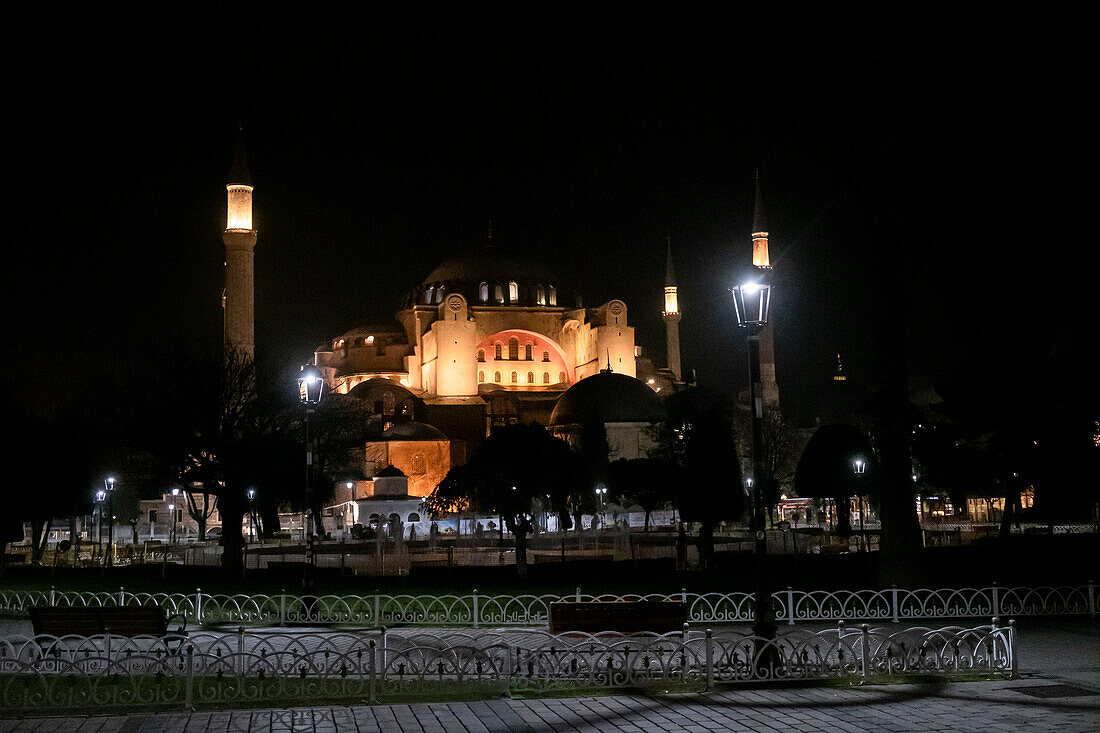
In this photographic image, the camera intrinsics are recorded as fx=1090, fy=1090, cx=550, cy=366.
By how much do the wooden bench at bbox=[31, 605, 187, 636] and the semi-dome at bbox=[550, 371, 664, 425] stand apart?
49.6 meters

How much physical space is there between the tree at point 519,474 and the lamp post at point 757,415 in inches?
506

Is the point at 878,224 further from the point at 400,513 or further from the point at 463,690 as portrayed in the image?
the point at 400,513

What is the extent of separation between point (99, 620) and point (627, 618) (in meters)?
4.81

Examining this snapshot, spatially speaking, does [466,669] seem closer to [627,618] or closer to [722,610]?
[627,618]

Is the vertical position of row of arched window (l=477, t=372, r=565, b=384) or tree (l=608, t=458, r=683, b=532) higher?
row of arched window (l=477, t=372, r=565, b=384)

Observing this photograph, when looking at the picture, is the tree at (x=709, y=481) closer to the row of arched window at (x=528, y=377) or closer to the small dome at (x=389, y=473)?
the small dome at (x=389, y=473)

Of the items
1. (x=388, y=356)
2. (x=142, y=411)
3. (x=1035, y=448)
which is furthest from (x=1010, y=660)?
(x=388, y=356)

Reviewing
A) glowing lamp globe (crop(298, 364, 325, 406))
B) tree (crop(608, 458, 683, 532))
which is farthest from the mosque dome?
glowing lamp globe (crop(298, 364, 325, 406))

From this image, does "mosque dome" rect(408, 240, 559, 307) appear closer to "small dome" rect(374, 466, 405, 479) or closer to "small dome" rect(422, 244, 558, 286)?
"small dome" rect(422, 244, 558, 286)

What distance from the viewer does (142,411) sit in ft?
83.8

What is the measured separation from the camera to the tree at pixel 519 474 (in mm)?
23500

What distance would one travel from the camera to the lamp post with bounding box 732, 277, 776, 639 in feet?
31.2

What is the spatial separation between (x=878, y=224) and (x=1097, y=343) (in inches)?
573

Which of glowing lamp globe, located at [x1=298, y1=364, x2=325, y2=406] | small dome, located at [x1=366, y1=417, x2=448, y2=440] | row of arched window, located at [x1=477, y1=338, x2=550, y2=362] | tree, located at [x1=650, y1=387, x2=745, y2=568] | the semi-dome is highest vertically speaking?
row of arched window, located at [x1=477, y1=338, x2=550, y2=362]
